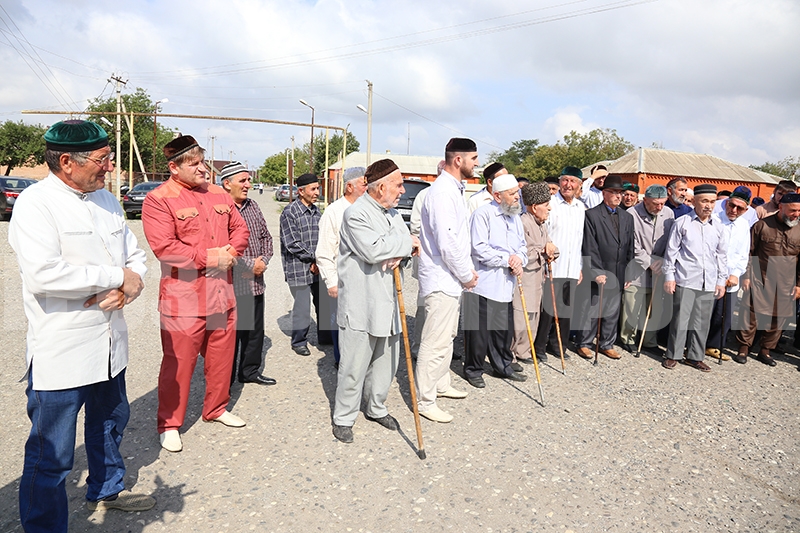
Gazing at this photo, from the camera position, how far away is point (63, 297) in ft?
8.20

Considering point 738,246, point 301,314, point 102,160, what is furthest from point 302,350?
point 738,246

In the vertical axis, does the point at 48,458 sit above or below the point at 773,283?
below

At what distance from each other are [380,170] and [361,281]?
33.3 inches

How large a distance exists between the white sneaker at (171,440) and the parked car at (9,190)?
58.4 ft

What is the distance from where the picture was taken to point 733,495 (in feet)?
11.4

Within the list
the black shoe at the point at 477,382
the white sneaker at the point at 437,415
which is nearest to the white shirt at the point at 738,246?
the black shoe at the point at 477,382

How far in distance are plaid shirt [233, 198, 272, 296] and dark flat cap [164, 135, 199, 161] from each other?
46.6 inches

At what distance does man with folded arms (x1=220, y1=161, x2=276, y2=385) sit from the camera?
15.9ft

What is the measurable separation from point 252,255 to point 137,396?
62.4 inches

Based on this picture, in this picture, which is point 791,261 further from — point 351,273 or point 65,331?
point 65,331

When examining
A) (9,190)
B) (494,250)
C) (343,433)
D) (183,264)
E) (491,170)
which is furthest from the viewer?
(9,190)

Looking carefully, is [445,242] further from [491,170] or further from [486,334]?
[491,170]

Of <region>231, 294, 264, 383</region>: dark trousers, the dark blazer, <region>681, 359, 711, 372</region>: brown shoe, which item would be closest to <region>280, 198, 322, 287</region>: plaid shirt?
<region>231, 294, 264, 383</region>: dark trousers

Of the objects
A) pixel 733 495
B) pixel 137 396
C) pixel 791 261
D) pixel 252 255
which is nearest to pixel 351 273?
pixel 252 255
